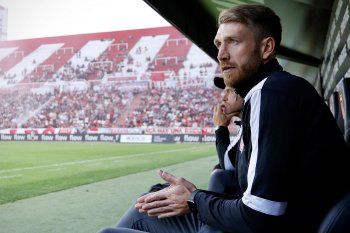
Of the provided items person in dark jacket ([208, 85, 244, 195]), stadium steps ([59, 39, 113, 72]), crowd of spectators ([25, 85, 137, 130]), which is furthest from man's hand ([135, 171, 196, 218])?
stadium steps ([59, 39, 113, 72])

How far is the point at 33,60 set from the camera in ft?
129

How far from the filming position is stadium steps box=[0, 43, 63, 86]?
38.6 metres

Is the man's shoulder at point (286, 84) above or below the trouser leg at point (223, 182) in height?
above

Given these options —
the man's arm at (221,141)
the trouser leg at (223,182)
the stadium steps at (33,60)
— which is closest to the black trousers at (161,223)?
the trouser leg at (223,182)

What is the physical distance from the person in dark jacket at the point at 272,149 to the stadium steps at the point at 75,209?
2.69 metres

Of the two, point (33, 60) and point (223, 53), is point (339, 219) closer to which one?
point (223, 53)

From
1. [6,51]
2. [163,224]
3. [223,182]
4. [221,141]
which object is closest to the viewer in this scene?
[163,224]

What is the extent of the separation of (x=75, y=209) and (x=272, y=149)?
12.7 ft

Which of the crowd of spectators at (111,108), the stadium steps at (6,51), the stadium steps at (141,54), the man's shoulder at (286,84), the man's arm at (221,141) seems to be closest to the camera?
the man's shoulder at (286,84)

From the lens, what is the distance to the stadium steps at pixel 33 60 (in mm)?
38594

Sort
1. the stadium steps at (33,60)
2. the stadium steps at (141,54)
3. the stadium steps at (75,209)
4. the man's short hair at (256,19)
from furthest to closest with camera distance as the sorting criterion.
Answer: the stadium steps at (33,60) → the stadium steps at (141,54) → the stadium steps at (75,209) → the man's short hair at (256,19)

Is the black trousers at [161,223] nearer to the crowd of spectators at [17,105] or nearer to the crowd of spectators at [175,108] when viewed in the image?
the crowd of spectators at [175,108]

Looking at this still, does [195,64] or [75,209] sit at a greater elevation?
[195,64]

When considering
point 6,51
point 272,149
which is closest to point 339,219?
point 272,149
